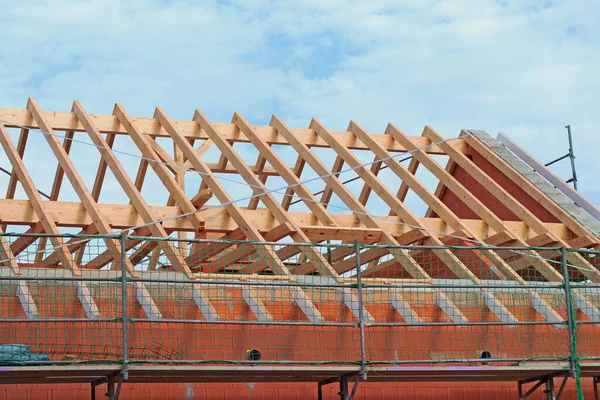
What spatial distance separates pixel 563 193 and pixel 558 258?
4.32 ft

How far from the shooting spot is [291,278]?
13031mm

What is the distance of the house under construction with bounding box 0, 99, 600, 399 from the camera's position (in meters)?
11.1

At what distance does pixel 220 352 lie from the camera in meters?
12.4

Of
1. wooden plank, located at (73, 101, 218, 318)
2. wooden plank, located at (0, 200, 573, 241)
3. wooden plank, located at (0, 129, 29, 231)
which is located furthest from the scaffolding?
wooden plank, located at (0, 129, 29, 231)

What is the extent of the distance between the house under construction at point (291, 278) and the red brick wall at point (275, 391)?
11.2 inches

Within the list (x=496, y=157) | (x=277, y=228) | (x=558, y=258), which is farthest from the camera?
(x=496, y=157)

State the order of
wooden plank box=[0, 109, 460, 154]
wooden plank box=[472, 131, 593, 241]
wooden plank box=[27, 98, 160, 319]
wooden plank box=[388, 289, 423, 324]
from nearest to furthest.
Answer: wooden plank box=[27, 98, 160, 319] < wooden plank box=[388, 289, 423, 324] < wooden plank box=[0, 109, 460, 154] < wooden plank box=[472, 131, 593, 241]

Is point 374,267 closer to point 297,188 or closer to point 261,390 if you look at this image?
point 297,188

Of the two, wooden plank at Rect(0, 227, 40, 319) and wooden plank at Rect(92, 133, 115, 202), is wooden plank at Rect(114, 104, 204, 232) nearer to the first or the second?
wooden plank at Rect(92, 133, 115, 202)

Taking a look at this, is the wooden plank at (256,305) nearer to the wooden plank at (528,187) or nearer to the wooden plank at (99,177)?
the wooden plank at (99,177)

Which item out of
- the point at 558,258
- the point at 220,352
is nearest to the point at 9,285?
the point at 220,352

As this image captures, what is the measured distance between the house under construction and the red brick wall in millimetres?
283

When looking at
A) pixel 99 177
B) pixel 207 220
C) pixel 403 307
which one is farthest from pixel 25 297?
Answer: pixel 99 177

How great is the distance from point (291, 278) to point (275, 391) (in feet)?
4.72
